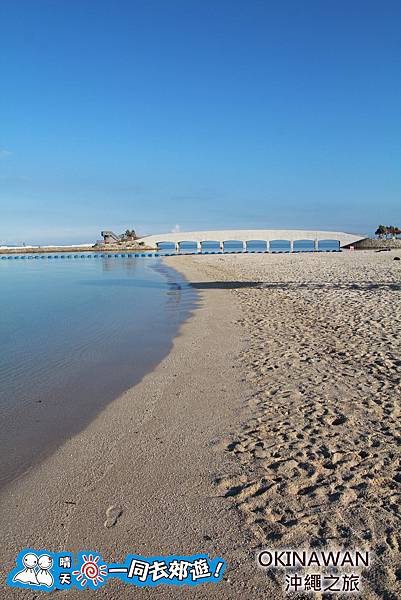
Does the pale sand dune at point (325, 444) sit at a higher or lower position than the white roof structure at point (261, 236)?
lower

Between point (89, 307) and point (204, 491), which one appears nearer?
point (204, 491)

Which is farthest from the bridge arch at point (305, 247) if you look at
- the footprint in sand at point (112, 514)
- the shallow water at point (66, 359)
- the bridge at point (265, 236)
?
the footprint in sand at point (112, 514)

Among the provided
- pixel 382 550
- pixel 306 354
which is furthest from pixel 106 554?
pixel 306 354

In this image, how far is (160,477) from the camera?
4.24 metres

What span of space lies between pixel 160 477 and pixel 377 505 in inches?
83.8

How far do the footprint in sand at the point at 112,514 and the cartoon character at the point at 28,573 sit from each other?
609 mm

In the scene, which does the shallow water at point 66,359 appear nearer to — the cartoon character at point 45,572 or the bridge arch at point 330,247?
the cartoon character at point 45,572

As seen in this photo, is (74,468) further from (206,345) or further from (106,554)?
(206,345)

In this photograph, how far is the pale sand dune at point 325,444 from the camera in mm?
3279

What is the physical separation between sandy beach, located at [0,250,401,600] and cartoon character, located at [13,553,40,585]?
0.11 metres

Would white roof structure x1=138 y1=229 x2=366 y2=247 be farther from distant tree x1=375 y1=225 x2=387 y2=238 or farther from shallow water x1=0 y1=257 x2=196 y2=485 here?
shallow water x1=0 y1=257 x2=196 y2=485

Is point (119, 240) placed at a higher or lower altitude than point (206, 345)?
higher

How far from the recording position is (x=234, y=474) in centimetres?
421

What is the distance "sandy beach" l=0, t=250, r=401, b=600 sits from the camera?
3.20 metres
